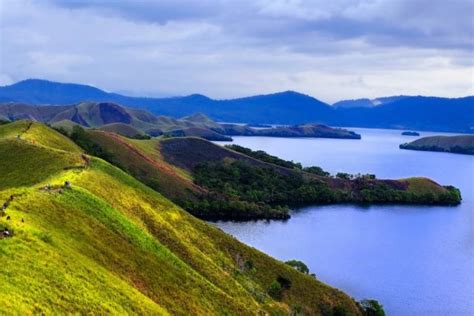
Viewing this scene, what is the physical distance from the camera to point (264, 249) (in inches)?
4382

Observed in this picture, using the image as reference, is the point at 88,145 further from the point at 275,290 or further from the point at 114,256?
the point at 114,256

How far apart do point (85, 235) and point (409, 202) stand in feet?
560

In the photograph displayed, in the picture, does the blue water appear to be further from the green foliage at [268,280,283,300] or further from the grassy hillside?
the green foliage at [268,280,283,300]

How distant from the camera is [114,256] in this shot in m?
46.8

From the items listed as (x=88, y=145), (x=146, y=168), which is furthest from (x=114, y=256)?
(x=146, y=168)

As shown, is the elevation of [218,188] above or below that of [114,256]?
below

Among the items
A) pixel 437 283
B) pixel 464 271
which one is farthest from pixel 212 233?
pixel 464 271

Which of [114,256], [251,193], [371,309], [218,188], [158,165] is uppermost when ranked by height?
[158,165]

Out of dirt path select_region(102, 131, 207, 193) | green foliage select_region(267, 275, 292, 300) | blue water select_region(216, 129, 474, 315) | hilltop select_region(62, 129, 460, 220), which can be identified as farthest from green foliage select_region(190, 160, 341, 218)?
green foliage select_region(267, 275, 292, 300)

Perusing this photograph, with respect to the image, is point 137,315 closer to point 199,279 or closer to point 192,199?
point 199,279

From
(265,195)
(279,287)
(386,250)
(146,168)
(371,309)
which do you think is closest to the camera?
(279,287)

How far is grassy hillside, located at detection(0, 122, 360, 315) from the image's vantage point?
33.9 metres

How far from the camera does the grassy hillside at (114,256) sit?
111 ft

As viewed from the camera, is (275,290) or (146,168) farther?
(146,168)
